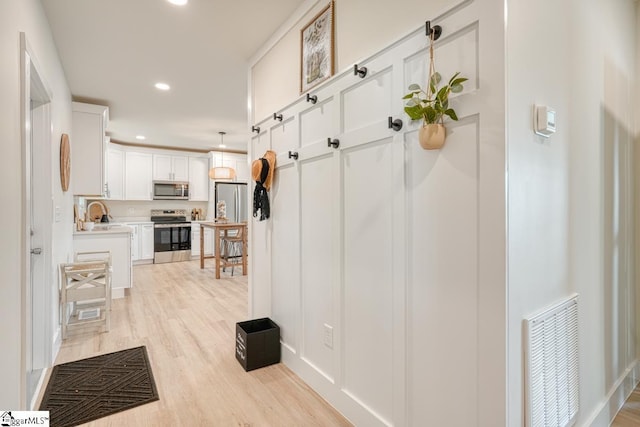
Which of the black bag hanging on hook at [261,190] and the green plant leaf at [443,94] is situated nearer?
the green plant leaf at [443,94]

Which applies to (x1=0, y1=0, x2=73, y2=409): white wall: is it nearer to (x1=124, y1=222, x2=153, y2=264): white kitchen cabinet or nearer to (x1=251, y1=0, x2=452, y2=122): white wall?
(x1=251, y1=0, x2=452, y2=122): white wall

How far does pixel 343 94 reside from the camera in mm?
1878

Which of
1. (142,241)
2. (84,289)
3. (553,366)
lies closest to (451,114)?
(553,366)

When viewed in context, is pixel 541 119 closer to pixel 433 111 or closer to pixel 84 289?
pixel 433 111

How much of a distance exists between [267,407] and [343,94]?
192 centimetres

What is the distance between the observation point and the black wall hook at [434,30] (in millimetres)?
1307

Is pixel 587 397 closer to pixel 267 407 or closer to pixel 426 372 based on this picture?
pixel 426 372

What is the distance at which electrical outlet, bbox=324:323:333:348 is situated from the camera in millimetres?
2008

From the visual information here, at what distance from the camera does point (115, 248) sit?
4.28 meters

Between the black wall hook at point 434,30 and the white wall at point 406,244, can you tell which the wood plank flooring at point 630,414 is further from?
the black wall hook at point 434,30

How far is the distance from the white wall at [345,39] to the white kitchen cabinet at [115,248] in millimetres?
2683

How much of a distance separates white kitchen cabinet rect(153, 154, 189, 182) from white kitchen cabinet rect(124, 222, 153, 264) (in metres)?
1.08

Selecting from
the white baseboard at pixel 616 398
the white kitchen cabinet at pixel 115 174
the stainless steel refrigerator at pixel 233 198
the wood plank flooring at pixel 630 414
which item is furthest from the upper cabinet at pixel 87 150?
the wood plank flooring at pixel 630 414

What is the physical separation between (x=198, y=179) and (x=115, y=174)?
65.6 inches
